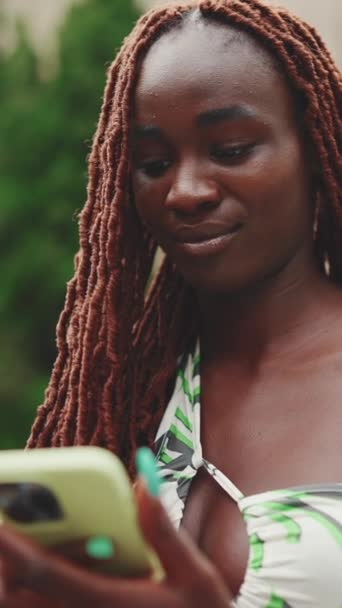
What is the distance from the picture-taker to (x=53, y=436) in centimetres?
251

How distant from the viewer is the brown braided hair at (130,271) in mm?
Answer: 2359

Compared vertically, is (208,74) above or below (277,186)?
above

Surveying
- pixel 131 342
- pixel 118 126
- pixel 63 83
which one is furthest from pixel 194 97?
pixel 63 83

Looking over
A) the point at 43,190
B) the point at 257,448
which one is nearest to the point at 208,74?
the point at 257,448

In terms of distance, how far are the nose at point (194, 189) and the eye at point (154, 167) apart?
0.17ft

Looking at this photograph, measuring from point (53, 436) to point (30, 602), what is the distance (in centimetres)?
106

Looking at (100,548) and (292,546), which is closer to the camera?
(100,548)

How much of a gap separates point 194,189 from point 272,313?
409 millimetres

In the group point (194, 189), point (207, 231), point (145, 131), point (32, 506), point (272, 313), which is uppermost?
point (145, 131)

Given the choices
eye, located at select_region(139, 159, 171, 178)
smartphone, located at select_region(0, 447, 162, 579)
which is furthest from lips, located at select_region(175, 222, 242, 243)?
smartphone, located at select_region(0, 447, 162, 579)

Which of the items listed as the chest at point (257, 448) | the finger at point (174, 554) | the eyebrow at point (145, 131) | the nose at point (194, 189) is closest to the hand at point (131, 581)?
the finger at point (174, 554)

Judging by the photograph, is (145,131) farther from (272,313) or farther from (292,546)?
(292,546)

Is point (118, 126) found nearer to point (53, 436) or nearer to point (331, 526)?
point (53, 436)

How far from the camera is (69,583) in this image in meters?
1.36
